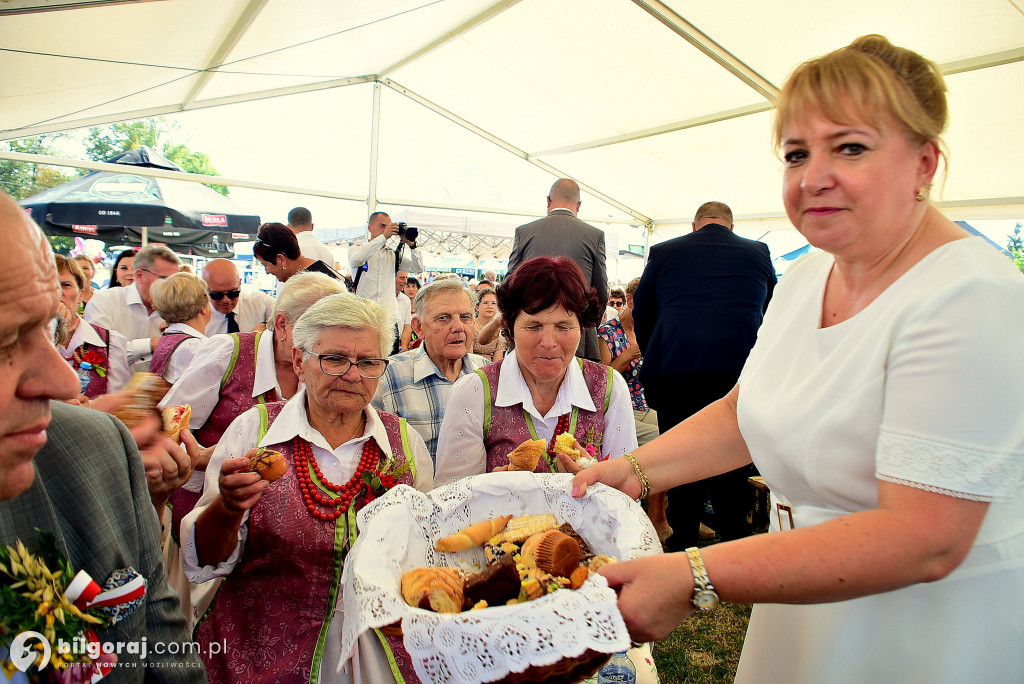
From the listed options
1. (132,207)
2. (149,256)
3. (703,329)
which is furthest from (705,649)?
(132,207)

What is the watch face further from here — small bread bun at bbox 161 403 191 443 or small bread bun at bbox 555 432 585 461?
small bread bun at bbox 161 403 191 443

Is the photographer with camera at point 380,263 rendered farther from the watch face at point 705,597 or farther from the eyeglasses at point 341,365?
the watch face at point 705,597

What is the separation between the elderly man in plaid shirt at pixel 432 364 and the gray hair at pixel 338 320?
3.24ft

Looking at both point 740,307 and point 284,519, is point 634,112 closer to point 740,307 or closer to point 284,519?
point 740,307

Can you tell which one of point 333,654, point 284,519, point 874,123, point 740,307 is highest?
point 874,123

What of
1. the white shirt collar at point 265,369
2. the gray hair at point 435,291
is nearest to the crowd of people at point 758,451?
the white shirt collar at point 265,369

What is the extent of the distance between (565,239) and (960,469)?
3.87 meters

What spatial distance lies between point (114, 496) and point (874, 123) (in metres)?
1.91

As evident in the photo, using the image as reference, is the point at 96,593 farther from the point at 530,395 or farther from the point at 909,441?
the point at 530,395

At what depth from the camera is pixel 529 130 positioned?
997cm

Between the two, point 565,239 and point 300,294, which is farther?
point 565,239

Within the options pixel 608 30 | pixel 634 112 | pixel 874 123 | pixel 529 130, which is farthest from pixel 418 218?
pixel 874 123

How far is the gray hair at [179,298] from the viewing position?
3.86 metres

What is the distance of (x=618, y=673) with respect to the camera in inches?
79.0
